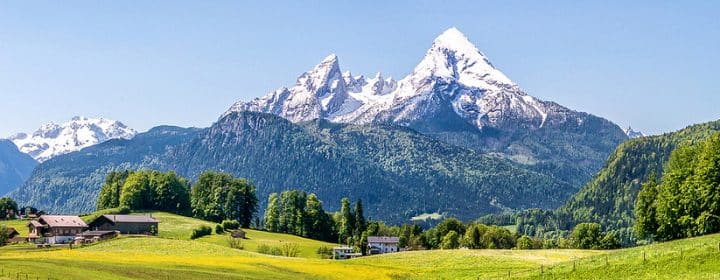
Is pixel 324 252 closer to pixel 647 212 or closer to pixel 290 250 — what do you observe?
pixel 290 250

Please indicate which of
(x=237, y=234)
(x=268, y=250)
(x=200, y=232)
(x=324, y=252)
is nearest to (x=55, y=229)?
(x=200, y=232)

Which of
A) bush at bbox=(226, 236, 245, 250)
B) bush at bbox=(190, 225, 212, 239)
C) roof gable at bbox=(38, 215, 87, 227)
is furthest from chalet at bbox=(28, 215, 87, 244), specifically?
bush at bbox=(226, 236, 245, 250)

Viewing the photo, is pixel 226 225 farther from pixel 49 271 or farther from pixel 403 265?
pixel 49 271

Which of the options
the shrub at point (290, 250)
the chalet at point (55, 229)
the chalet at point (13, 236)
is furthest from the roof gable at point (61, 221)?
the shrub at point (290, 250)

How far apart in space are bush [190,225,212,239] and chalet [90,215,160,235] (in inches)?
391

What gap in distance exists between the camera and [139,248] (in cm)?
13438

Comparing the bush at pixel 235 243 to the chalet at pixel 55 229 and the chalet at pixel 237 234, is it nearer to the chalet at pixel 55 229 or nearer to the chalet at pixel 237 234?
the chalet at pixel 237 234

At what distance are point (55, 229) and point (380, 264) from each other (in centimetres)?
8789

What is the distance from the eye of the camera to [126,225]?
184500mm

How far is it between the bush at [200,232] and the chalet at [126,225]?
994 centimetres

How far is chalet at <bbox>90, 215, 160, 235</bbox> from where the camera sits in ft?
598

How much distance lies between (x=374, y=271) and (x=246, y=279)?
24.2 metres

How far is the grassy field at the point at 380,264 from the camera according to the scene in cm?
7462

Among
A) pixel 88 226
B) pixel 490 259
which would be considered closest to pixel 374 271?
pixel 490 259
